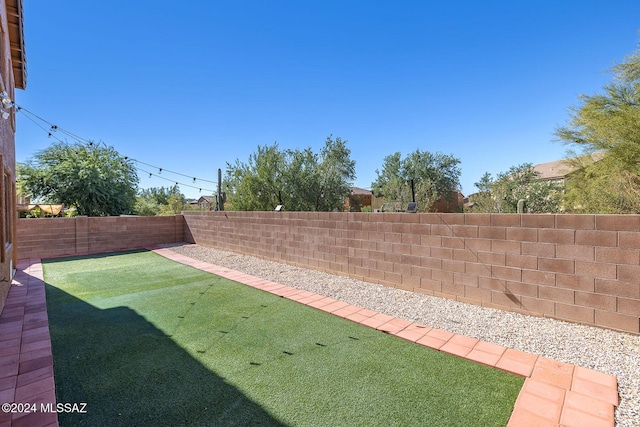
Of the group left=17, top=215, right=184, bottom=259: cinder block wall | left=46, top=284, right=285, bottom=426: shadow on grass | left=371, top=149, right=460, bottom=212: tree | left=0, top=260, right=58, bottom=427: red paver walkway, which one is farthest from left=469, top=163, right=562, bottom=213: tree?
left=371, top=149, right=460, bottom=212: tree

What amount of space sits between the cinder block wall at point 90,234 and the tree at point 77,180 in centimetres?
586

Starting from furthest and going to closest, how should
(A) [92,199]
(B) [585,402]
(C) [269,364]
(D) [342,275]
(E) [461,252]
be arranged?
(A) [92,199] → (D) [342,275] → (E) [461,252] → (C) [269,364] → (B) [585,402]

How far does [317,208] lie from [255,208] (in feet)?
14.3

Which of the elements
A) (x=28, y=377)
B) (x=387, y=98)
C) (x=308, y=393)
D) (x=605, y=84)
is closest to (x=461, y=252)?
(x=308, y=393)

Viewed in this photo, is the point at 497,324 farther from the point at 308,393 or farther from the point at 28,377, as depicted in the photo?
the point at 28,377

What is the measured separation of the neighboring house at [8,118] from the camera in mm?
4469

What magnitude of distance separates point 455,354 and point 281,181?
51.0 feet

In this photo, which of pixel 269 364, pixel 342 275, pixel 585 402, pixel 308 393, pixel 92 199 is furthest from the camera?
pixel 92 199

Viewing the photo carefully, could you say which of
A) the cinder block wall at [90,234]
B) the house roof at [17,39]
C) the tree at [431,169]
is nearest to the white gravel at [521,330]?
the house roof at [17,39]

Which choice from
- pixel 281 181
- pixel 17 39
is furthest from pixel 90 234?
pixel 281 181

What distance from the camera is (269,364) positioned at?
2623mm

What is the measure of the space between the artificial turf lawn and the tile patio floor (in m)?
0.10

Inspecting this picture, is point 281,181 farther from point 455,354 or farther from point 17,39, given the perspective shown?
point 455,354

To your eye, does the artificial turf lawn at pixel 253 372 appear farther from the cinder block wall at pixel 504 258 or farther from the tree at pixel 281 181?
the tree at pixel 281 181
